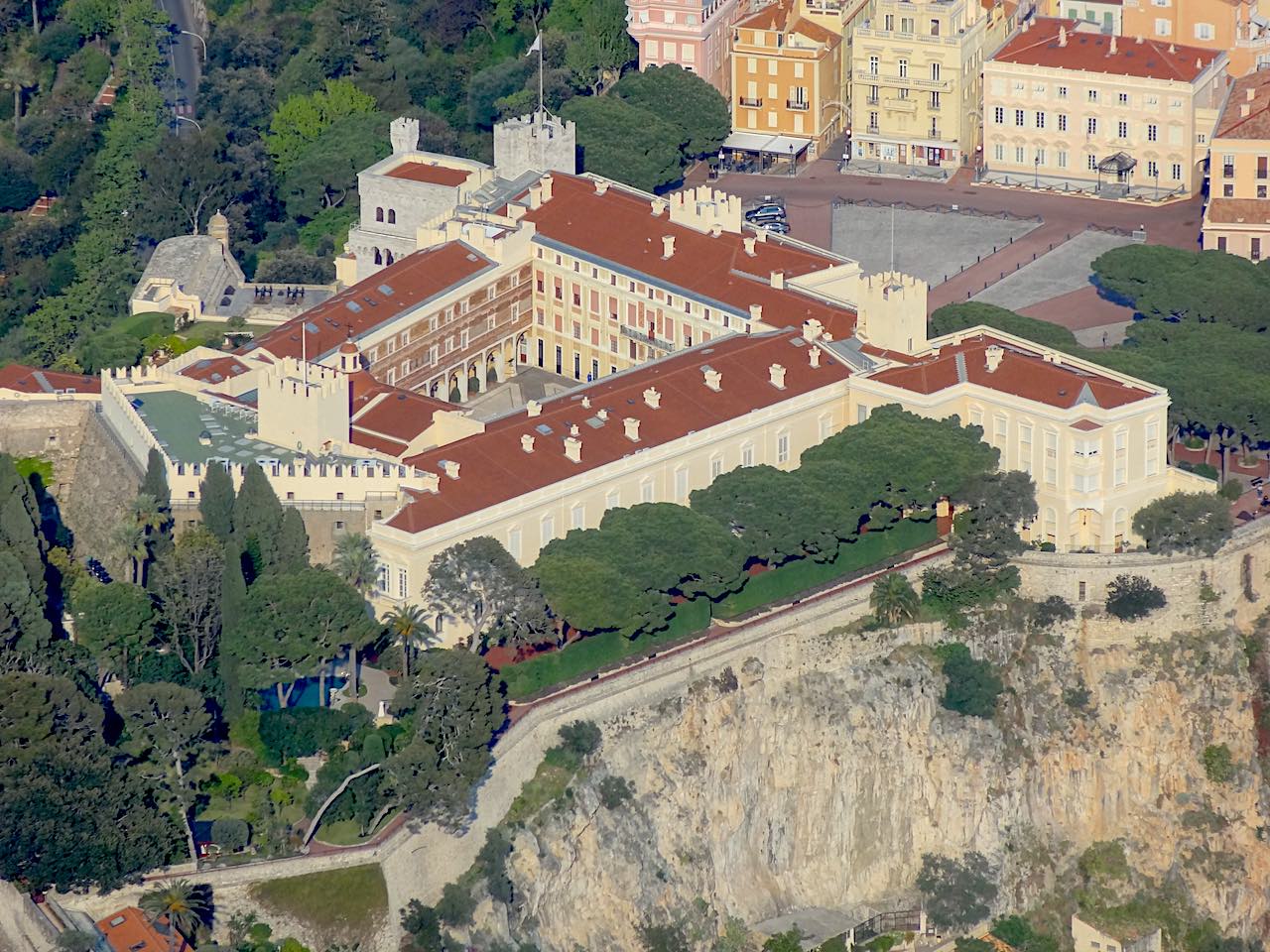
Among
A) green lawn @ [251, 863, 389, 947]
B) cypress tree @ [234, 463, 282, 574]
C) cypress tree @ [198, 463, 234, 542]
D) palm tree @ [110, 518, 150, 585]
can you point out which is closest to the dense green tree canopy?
cypress tree @ [234, 463, 282, 574]

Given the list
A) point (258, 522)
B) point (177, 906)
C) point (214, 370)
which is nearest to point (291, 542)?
point (258, 522)

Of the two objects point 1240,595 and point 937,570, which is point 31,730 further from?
point 1240,595

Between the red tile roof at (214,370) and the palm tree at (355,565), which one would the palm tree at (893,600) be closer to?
the palm tree at (355,565)

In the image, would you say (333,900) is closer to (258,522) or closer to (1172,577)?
(258,522)

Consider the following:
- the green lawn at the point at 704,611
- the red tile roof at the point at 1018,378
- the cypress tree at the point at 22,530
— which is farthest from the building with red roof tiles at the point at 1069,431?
the cypress tree at the point at 22,530

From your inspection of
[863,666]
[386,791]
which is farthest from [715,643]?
[386,791]
